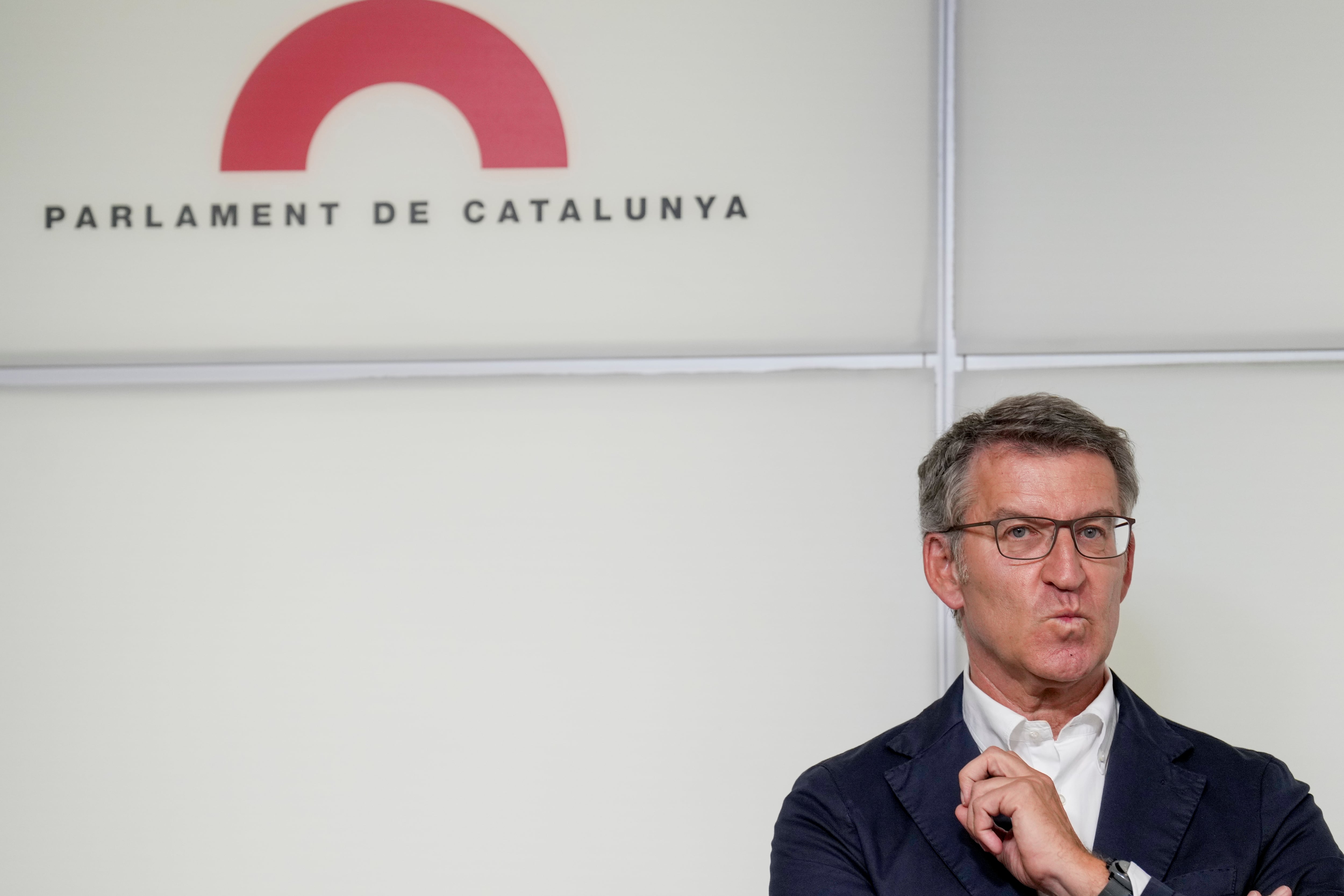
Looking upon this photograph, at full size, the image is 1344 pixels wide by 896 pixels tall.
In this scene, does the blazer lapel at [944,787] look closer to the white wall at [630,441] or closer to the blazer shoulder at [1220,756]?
the blazer shoulder at [1220,756]

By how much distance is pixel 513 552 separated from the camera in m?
2.36

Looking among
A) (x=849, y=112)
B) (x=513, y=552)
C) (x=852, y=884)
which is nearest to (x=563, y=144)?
(x=849, y=112)

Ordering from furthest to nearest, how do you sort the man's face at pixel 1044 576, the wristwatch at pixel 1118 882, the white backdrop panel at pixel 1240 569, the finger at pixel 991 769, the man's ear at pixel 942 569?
the white backdrop panel at pixel 1240 569 < the man's ear at pixel 942 569 < the man's face at pixel 1044 576 < the finger at pixel 991 769 < the wristwatch at pixel 1118 882

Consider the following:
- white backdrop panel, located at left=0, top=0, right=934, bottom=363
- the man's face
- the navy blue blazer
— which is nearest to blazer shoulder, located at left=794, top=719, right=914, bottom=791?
the navy blue blazer

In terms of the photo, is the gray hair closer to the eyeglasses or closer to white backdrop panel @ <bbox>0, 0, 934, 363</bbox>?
the eyeglasses

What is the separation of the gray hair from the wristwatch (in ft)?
1.53

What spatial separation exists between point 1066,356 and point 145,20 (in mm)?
1989

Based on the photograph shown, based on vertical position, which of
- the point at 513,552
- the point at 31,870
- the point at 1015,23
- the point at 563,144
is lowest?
the point at 31,870

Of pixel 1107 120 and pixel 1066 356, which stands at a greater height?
pixel 1107 120

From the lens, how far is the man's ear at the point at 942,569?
1.89 meters

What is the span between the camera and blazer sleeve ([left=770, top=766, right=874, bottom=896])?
167 centimetres

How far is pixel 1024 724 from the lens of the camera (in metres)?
1.79

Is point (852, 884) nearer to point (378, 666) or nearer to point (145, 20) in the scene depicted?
point (378, 666)

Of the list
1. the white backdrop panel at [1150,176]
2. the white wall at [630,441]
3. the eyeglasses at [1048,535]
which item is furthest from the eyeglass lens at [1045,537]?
Answer: the white backdrop panel at [1150,176]
